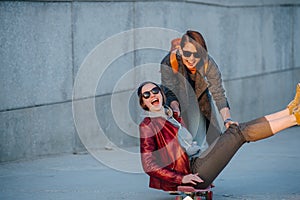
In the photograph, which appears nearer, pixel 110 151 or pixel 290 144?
pixel 110 151

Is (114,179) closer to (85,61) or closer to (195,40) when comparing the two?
(195,40)

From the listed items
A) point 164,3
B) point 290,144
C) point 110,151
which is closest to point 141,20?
point 164,3

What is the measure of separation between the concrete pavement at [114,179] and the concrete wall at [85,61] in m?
0.38

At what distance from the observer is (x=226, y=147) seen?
6562 millimetres

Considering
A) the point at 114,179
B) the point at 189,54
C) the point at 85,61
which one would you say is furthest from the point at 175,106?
the point at 85,61

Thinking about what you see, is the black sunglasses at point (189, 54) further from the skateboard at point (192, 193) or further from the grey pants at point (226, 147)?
the skateboard at point (192, 193)

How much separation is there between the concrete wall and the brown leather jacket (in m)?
2.73

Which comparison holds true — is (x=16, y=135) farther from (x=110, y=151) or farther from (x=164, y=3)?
(x=164, y=3)

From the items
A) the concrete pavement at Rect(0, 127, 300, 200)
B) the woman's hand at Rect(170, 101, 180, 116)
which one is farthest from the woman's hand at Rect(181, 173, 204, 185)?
the woman's hand at Rect(170, 101, 180, 116)

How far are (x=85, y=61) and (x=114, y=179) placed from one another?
229cm

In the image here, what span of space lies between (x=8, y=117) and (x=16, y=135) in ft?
0.77

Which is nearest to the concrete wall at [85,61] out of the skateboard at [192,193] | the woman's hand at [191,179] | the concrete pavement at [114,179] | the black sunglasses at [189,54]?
the concrete pavement at [114,179]

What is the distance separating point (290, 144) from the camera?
37.8ft

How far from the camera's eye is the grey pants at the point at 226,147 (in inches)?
257
